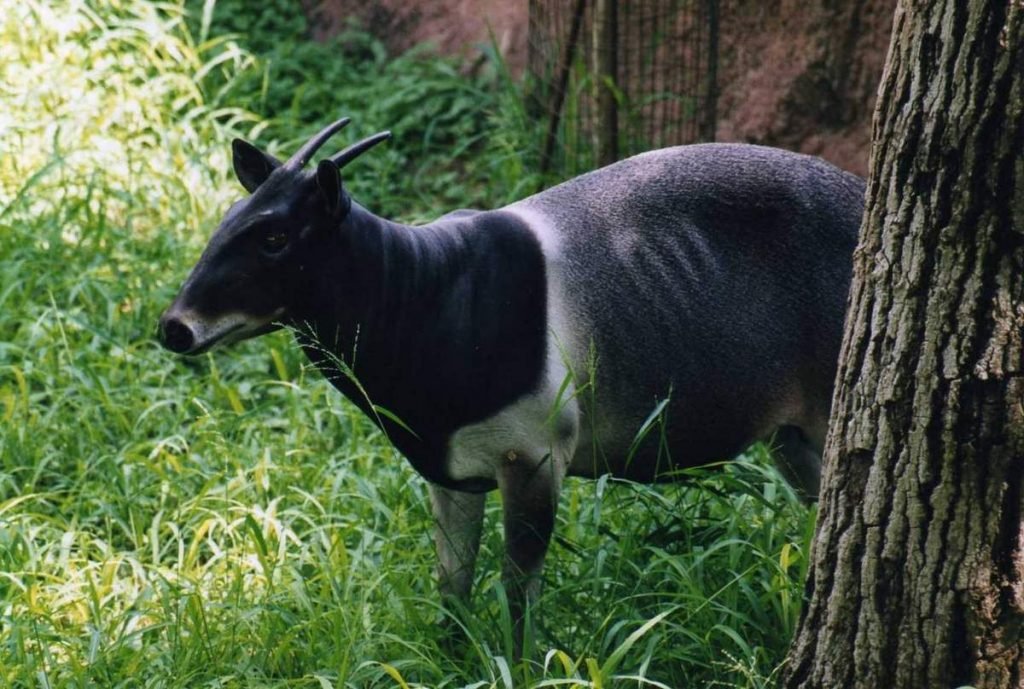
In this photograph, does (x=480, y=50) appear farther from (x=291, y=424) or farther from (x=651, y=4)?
(x=291, y=424)

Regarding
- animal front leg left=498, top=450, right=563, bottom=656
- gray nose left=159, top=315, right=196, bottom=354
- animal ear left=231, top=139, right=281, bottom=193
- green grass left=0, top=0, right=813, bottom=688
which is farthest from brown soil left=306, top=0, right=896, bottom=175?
gray nose left=159, top=315, right=196, bottom=354

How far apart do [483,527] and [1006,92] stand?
6.77 ft

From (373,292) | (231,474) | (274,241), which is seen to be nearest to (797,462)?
(373,292)

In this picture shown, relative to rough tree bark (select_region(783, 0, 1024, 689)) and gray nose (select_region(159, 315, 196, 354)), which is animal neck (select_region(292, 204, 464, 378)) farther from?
rough tree bark (select_region(783, 0, 1024, 689))

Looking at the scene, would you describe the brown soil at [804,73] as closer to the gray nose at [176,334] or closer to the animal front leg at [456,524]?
the animal front leg at [456,524]

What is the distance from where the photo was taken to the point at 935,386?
305 cm

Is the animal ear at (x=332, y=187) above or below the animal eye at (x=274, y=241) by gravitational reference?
above

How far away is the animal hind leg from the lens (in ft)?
14.7

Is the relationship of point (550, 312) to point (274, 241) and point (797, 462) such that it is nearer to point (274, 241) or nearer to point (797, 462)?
point (274, 241)

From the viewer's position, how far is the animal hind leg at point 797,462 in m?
4.47

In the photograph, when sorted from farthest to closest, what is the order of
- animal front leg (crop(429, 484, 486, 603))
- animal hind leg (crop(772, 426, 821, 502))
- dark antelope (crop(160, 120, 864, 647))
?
animal hind leg (crop(772, 426, 821, 502)) → animal front leg (crop(429, 484, 486, 603)) → dark antelope (crop(160, 120, 864, 647))

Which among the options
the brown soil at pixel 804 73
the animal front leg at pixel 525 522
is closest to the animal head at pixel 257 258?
the animal front leg at pixel 525 522

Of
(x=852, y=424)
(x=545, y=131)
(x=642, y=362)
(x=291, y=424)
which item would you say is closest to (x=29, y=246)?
(x=291, y=424)

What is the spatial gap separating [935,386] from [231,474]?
277 centimetres
